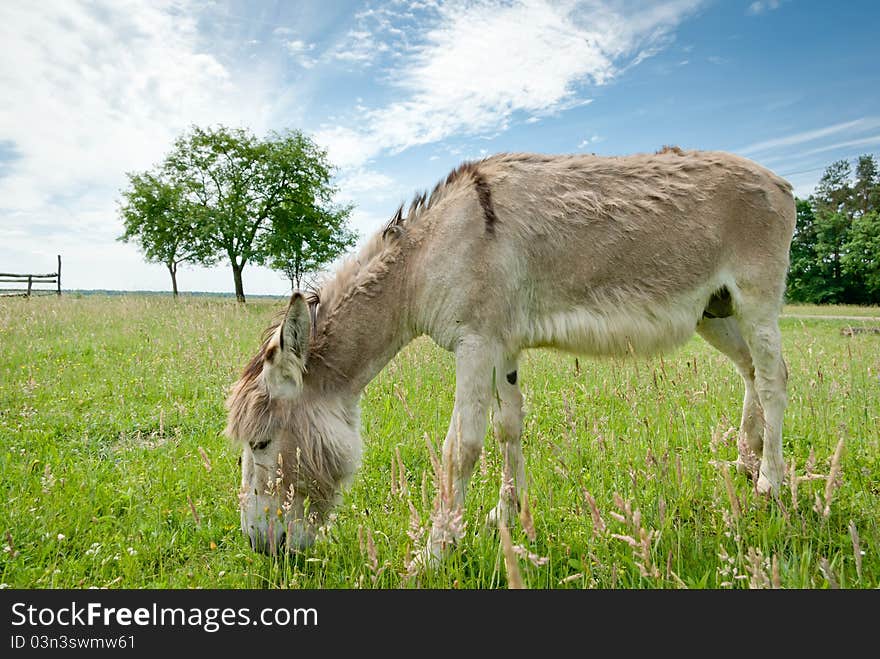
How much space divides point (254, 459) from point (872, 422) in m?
5.54

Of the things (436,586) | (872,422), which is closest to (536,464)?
(436,586)

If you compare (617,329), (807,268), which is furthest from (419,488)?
(807,268)

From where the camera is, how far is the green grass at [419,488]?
2371 millimetres

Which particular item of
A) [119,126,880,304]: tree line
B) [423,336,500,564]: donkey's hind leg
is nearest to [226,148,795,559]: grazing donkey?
[423,336,500,564]: donkey's hind leg

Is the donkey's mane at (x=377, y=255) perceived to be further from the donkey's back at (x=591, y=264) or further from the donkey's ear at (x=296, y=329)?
the donkey's ear at (x=296, y=329)

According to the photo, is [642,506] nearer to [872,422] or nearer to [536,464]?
[536,464]

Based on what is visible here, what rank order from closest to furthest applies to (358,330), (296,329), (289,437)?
(296,329), (289,437), (358,330)

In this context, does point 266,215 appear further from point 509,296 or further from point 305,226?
point 509,296

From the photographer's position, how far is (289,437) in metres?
2.86

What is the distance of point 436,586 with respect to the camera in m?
2.17

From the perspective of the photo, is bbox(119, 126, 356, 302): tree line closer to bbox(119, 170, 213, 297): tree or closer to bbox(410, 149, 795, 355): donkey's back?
bbox(119, 170, 213, 297): tree

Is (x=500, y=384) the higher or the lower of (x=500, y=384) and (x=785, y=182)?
the lower

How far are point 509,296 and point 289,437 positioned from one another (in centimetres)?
167

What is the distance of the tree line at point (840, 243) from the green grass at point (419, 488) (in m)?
45.4
